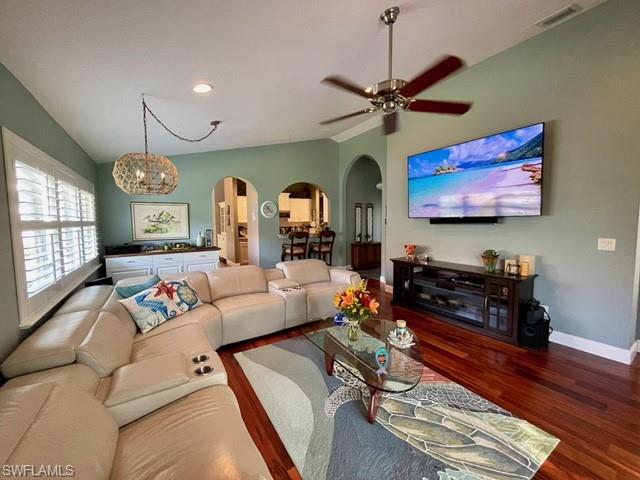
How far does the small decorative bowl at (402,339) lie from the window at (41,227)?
256 centimetres

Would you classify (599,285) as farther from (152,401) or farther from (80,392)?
(80,392)

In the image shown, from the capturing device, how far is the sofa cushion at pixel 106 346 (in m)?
1.58

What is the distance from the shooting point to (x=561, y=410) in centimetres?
198

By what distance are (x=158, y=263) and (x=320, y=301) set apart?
2.86 m

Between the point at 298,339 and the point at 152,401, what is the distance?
6.09 ft

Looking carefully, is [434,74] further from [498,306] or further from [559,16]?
[498,306]

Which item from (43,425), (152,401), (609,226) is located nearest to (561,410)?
(609,226)

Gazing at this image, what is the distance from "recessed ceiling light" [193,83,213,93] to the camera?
104 inches

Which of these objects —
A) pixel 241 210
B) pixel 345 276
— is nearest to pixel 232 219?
pixel 241 210

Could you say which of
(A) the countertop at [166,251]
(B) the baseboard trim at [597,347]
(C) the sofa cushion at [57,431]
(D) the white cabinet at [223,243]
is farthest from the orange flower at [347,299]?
(D) the white cabinet at [223,243]

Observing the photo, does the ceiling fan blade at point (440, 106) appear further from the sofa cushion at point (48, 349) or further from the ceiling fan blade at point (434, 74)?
the sofa cushion at point (48, 349)

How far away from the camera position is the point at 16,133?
1.83 m

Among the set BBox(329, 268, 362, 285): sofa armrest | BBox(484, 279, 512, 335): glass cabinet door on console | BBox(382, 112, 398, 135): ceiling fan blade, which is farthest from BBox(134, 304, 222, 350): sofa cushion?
BBox(484, 279, 512, 335): glass cabinet door on console

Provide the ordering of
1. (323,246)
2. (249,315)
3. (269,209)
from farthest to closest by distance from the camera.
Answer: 1. (323,246)
2. (269,209)
3. (249,315)
